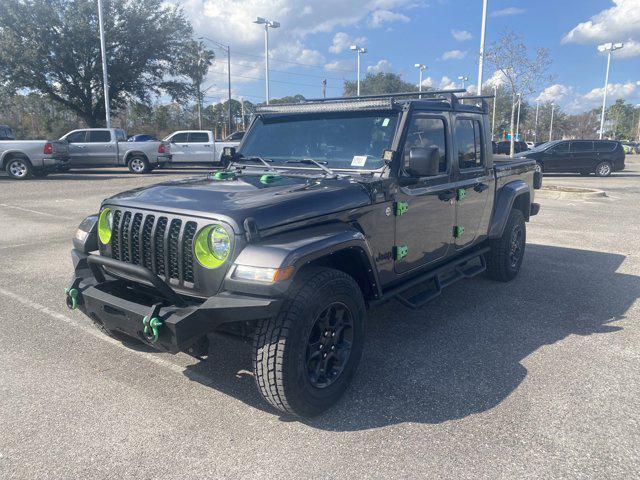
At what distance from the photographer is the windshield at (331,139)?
3.93 m

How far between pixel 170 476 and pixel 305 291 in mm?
1204

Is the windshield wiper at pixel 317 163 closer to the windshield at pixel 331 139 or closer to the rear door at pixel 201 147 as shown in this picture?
the windshield at pixel 331 139

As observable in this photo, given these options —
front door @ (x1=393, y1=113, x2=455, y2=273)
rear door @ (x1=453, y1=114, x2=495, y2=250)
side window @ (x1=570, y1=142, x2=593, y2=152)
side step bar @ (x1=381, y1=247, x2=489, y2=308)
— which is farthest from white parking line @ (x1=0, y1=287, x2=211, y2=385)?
side window @ (x1=570, y1=142, x2=593, y2=152)

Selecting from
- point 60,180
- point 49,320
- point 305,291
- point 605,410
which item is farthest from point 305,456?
point 60,180

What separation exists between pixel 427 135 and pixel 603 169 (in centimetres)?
2093

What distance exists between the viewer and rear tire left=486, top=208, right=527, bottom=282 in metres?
5.78

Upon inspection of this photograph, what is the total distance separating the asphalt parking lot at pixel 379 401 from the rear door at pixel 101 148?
16669 millimetres

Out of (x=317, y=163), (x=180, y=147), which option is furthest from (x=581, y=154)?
(x=317, y=163)

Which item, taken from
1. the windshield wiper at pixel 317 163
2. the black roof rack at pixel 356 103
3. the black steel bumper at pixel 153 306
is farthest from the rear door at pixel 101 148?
the black steel bumper at pixel 153 306

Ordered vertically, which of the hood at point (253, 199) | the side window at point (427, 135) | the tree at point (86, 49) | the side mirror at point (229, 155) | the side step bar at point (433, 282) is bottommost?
the side step bar at point (433, 282)

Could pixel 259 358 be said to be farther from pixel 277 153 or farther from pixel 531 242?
pixel 531 242

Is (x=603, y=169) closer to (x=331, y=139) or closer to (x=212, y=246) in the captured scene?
(x=331, y=139)

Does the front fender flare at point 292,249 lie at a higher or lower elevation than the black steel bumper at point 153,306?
higher

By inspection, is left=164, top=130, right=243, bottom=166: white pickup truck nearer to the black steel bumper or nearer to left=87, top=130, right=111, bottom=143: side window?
left=87, top=130, right=111, bottom=143: side window
